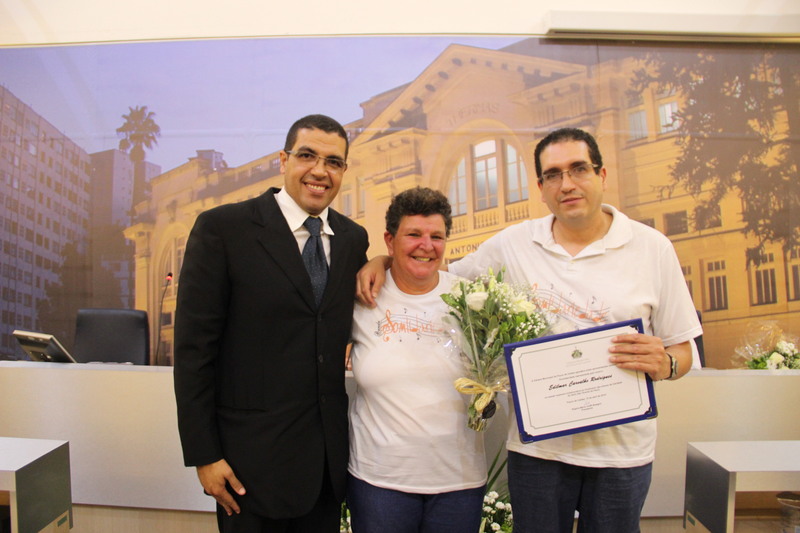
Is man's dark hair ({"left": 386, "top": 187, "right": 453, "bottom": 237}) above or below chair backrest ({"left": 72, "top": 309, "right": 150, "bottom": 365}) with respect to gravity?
above

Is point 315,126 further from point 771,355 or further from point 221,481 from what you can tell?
point 771,355

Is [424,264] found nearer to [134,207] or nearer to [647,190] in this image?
[647,190]

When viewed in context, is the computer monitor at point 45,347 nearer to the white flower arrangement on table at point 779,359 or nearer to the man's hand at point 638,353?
the man's hand at point 638,353

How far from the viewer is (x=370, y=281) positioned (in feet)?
5.49

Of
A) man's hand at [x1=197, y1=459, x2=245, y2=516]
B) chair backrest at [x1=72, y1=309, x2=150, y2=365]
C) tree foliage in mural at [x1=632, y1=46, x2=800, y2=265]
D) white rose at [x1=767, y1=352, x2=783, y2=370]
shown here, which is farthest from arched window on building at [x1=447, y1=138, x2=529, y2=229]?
man's hand at [x1=197, y1=459, x2=245, y2=516]

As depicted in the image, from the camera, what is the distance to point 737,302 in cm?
522

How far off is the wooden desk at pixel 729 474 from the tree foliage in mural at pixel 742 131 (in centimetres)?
404

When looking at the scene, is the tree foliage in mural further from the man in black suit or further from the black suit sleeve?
the black suit sleeve

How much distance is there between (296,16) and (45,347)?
12.7 feet

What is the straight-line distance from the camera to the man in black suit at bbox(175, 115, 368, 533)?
1.52m

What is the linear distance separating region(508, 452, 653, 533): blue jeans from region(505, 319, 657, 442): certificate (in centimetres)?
15

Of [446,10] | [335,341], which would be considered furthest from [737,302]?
[335,341]

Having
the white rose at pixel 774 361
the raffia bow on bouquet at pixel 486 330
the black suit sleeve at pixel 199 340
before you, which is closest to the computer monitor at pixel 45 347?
the black suit sleeve at pixel 199 340

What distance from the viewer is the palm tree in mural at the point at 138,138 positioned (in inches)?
218
